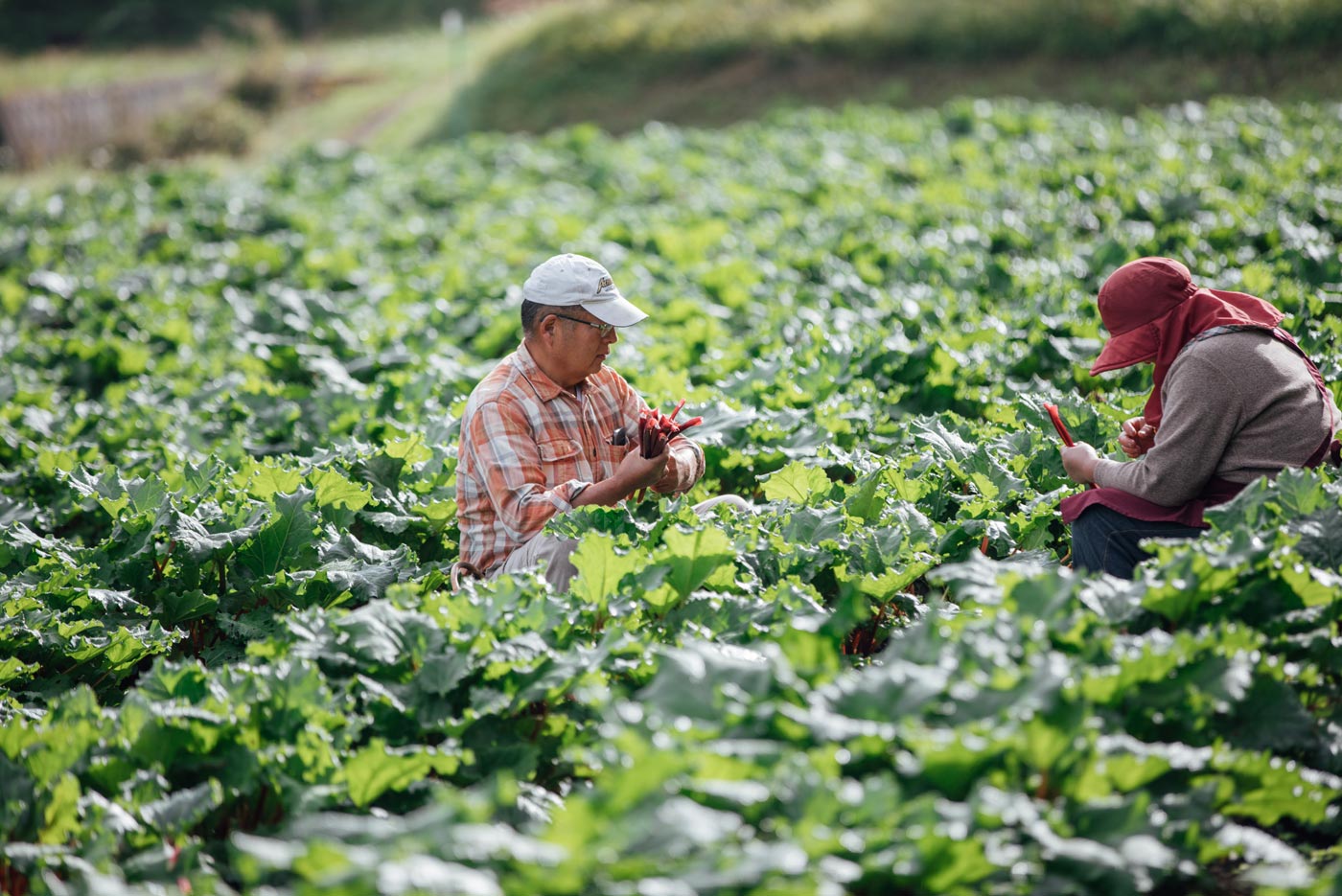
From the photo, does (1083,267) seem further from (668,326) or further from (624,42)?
(624,42)

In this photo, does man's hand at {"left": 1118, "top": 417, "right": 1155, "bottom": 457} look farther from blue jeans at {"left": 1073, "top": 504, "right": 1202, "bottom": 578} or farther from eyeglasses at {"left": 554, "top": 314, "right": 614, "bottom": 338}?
eyeglasses at {"left": 554, "top": 314, "right": 614, "bottom": 338}

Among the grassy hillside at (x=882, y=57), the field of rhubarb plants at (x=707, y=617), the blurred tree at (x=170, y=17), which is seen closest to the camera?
the field of rhubarb plants at (x=707, y=617)

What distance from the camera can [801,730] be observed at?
2818mm

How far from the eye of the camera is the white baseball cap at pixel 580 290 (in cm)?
445

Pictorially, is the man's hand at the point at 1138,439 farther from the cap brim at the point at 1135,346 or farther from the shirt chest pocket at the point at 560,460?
the shirt chest pocket at the point at 560,460

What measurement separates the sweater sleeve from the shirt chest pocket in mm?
1919

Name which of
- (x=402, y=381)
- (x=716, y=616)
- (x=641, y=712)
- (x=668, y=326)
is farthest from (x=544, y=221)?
(x=641, y=712)

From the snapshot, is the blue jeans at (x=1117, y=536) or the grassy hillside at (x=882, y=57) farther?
the grassy hillside at (x=882, y=57)

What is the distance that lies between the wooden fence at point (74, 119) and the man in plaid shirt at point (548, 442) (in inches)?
967

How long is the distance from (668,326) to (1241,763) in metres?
5.75

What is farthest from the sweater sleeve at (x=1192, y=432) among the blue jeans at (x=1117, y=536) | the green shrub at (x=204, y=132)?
the green shrub at (x=204, y=132)

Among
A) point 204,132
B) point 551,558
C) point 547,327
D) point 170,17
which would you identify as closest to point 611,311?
point 547,327

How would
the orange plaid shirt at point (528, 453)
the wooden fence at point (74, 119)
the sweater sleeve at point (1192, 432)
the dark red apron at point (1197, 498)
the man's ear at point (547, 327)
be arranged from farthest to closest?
the wooden fence at point (74, 119) → the man's ear at point (547, 327) → the orange plaid shirt at point (528, 453) → the dark red apron at point (1197, 498) → the sweater sleeve at point (1192, 432)

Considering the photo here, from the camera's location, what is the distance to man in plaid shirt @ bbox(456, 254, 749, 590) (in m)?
4.33
